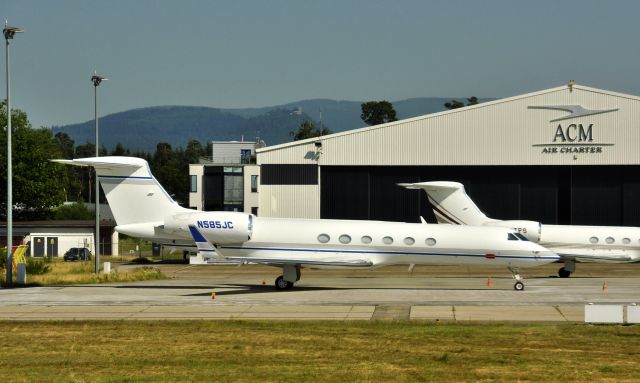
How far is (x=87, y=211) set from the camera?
110125mm

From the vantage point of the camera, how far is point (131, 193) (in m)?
34.5

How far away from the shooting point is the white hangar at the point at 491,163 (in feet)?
199

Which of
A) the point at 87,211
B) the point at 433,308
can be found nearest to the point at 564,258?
the point at 433,308

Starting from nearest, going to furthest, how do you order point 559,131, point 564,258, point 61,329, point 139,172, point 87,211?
point 61,329, point 139,172, point 564,258, point 559,131, point 87,211

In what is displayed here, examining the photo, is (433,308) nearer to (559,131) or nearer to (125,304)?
(125,304)

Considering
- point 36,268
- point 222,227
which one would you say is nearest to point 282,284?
point 222,227

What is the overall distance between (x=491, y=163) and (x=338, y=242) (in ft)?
102

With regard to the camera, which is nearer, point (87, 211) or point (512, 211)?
point (512, 211)

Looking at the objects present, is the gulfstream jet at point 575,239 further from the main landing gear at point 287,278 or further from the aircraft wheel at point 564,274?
the main landing gear at point 287,278

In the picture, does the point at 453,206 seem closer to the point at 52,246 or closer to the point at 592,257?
the point at 592,257

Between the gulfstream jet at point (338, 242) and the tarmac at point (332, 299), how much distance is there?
43.1 inches

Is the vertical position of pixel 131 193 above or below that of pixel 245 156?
below

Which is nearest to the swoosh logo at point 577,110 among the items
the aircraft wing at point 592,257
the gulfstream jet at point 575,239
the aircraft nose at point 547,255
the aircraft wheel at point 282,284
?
the gulfstream jet at point 575,239

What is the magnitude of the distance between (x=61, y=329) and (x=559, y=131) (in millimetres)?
44441
